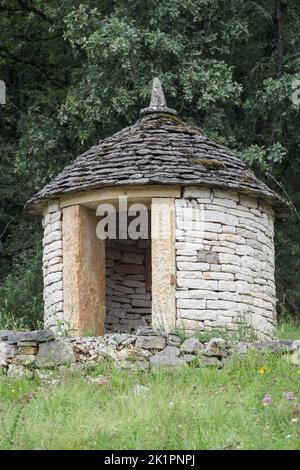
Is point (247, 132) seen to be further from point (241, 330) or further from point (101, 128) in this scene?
point (241, 330)

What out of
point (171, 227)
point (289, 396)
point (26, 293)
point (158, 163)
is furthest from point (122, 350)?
point (26, 293)

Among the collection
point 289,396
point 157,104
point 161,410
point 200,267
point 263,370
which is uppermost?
point 157,104

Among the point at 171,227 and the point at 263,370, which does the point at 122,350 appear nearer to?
the point at 263,370

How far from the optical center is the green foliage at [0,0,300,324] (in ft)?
53.0

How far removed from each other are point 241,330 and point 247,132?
6.89 m

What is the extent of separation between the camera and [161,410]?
8.20m

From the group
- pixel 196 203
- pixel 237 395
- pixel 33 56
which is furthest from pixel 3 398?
pixel 33 56

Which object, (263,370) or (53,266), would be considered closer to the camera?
(263,370)

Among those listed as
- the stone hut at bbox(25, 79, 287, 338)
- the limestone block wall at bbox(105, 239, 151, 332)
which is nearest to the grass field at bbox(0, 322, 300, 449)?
the stone hut at bbox(25, 79, 287, 338)

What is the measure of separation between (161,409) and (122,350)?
209 cm

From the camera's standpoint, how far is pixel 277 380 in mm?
9367

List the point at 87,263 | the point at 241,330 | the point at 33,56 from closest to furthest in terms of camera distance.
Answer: the point at 241,330
the point at 87,263
the point at 33,56

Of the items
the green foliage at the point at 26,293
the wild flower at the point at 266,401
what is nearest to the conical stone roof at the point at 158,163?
the green foliage at the point at 26,293

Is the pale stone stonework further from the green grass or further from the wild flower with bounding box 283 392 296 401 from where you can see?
the wild flower with bounding box 283 392 296 401
